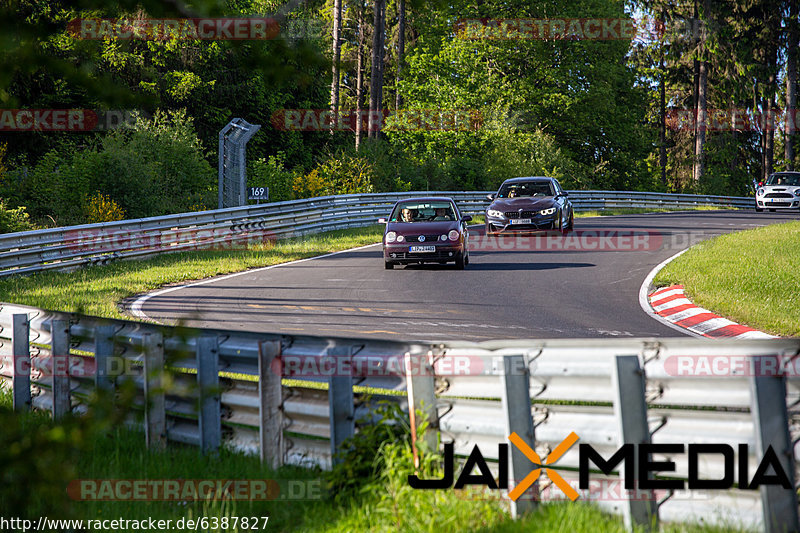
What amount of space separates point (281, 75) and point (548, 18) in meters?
49.9

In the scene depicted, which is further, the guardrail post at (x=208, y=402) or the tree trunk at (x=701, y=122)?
the tree trunk at (x=701, y=122)

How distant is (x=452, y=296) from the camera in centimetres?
1410

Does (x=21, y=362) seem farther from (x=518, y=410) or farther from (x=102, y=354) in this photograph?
(x=518, y=410)

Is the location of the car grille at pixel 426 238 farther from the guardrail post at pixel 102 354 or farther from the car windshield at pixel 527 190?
the guardrail post at pixel 102 354

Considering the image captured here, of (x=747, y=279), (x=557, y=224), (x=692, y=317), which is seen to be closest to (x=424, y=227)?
(x=747, y=279)

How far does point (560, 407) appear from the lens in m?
4.29

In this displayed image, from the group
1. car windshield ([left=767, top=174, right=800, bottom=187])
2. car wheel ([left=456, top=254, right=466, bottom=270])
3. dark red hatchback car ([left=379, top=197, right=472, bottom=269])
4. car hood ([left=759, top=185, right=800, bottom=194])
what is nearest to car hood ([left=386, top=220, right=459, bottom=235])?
dark red hatchback car ([left=379, top=197, right=472, bottom=269])

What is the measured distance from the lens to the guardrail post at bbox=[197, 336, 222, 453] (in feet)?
18.1

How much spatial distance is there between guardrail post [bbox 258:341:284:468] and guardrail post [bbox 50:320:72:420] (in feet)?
7.28

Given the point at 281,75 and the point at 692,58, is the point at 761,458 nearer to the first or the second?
the point at 281,75

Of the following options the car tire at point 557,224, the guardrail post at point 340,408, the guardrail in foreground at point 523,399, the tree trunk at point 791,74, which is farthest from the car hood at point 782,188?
the guardrail post at point 340,408

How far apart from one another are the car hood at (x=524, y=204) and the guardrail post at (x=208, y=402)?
A: 1778 centimetres

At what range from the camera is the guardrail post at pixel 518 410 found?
4.20 meters

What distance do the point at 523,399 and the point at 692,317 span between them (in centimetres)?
844
